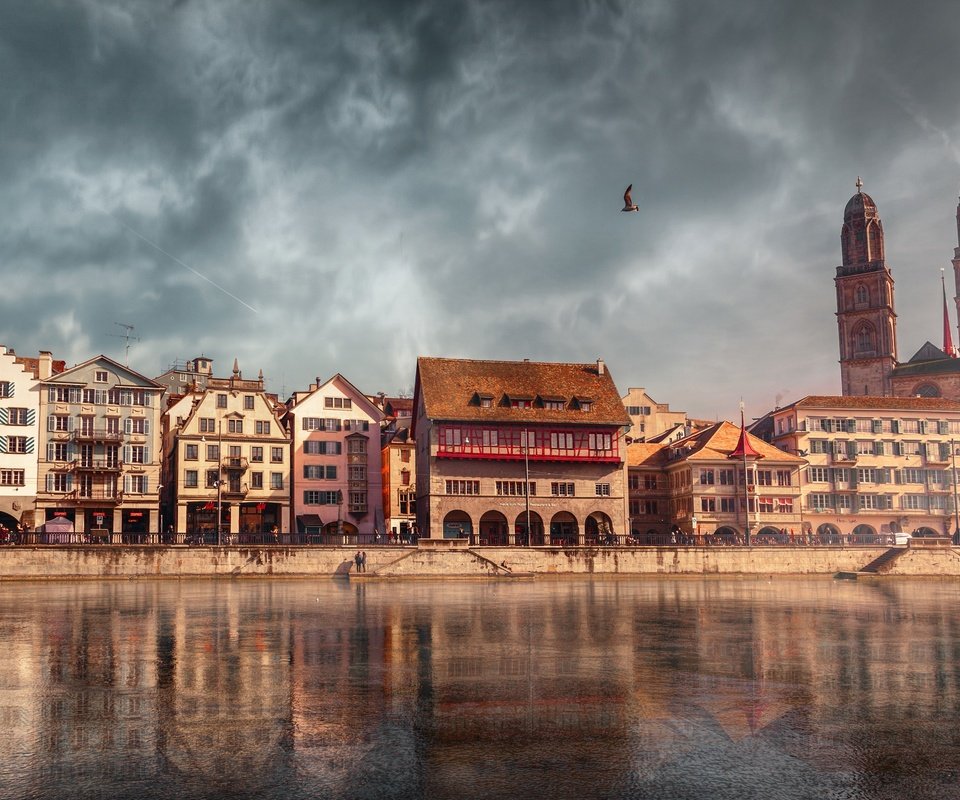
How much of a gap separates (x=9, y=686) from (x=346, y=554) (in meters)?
53.2

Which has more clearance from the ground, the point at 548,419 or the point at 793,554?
the point at 548,419

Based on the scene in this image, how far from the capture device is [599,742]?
14094 millimetres

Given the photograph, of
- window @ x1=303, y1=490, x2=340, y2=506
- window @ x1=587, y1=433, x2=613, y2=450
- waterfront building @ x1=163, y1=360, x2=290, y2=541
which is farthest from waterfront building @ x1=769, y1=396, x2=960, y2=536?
waterfront building @ x1=163, y1=360, x2=290, y2=541

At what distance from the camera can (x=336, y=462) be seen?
310 feet

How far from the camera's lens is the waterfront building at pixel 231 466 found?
3484 inches

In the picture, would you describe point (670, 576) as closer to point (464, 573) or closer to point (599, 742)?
point (464, 573)

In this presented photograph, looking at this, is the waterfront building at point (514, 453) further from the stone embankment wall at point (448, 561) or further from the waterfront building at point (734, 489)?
the waterfront building at point (734, 489)

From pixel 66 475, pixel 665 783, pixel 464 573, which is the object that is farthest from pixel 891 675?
pixel 66 475

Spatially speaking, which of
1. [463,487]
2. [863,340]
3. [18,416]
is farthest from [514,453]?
[863,340]

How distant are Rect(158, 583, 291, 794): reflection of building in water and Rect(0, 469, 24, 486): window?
57.0m

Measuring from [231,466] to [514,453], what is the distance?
25.3m

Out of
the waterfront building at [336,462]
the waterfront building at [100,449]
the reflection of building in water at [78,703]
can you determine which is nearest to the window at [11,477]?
the waterfront building at [100,449]

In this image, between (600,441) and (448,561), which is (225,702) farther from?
(600,441)

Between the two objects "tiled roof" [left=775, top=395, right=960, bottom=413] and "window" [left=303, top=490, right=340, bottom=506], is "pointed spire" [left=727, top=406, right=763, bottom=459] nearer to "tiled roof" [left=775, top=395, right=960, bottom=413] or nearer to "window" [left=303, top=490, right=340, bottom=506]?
"tiled roof" [left=775, top=395, right=960, bottom=413]
